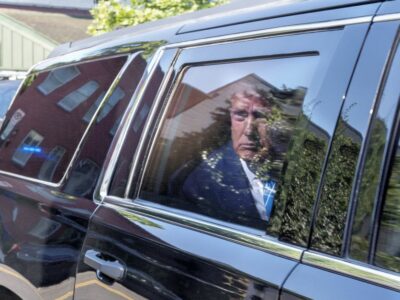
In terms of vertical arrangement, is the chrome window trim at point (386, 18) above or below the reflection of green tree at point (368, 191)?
above

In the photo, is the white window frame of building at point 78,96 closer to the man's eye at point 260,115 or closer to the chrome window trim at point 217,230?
the chrome window trim at point 217,230

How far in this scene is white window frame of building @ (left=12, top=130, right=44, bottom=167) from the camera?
2.70 meters

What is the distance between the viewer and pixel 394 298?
119cm

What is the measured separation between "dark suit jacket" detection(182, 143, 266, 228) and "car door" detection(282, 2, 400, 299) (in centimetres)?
25

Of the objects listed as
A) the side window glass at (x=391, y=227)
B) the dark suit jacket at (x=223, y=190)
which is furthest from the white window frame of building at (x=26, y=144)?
the side window glass at (x=391, y=227)

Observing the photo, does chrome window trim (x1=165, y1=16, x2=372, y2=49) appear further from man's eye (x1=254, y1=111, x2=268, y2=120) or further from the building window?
the building window

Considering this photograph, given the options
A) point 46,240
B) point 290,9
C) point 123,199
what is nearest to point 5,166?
point 46,240

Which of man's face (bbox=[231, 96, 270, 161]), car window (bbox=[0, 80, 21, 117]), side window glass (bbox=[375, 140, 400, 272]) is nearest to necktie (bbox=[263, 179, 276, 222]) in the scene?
man's face (bbox=[231, 96, 270, 161])

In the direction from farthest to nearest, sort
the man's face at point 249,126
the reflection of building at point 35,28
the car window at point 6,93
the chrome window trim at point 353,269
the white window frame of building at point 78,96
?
the reflection of building at point 35,28
the car window at point 6,93
the white window frame of building at point 78,96
the man's face at point 249,126
the chrome window trim at point 353,269

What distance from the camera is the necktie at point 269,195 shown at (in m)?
1.58

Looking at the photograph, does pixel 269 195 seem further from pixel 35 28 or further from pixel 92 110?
pixel 35 28

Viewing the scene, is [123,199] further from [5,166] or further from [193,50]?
[5,166]

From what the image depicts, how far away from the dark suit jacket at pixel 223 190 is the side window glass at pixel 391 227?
0.36 meters

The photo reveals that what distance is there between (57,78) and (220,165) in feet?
4.05
